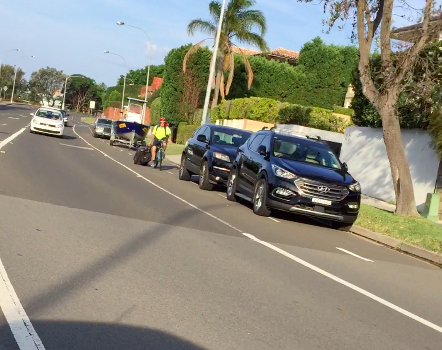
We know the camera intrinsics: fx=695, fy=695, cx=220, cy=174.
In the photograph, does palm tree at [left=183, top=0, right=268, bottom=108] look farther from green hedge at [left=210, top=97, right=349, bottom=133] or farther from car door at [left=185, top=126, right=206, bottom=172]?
car door at [left=185, top=126, right=206, bottom=172]

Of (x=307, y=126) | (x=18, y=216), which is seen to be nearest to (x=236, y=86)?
(x=307, y=126)

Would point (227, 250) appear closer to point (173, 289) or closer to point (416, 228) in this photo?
point (173, 289)

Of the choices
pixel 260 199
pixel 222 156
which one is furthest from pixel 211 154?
pixel 260 199

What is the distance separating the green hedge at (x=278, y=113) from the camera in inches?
1179

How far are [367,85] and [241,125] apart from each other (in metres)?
21.9

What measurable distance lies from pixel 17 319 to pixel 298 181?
8.78 meters

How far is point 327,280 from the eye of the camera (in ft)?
28.3

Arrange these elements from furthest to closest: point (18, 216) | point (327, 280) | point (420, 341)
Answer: point (18, 216) < point (327, 280) < point (420, 341)

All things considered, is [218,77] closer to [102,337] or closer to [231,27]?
[231,27]

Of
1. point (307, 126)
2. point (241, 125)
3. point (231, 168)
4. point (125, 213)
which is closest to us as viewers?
point (125, 213)

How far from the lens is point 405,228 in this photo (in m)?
13.8

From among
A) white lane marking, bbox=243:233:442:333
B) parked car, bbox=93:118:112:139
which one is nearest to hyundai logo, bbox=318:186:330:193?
white lane marking, bbox=243:233:442:333

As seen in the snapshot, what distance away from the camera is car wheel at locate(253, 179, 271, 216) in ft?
46.3


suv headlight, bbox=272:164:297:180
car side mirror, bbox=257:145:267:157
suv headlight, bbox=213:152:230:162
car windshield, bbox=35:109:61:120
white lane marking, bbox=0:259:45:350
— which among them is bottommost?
car windshield, bbox=35:109:61:120
